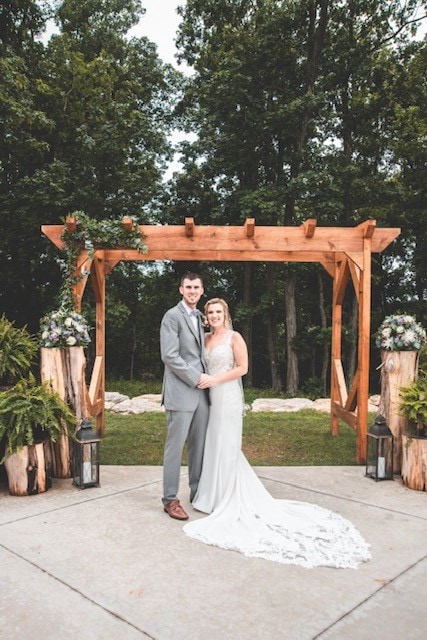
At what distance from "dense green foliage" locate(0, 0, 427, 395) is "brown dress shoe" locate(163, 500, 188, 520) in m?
9.77

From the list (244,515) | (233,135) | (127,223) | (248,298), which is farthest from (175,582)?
(233,135)

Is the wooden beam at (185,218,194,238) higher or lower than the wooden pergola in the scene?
higher

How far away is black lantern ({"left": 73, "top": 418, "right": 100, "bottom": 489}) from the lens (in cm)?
464

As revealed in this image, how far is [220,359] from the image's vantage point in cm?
425

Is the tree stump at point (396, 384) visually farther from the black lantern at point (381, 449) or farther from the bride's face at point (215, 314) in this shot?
the bride's face at point (215, 314)

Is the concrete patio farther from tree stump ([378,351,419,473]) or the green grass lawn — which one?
the green grass lawn

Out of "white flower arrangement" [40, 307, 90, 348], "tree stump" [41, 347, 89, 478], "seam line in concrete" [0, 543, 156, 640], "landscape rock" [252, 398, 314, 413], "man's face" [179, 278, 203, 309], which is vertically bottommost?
"landscape rock" [252, 398, 314, 413]

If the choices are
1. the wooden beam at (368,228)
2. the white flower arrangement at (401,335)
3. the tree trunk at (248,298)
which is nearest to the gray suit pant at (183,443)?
the white flower arrangement at (401,335)

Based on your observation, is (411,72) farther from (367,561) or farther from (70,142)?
(367,561)

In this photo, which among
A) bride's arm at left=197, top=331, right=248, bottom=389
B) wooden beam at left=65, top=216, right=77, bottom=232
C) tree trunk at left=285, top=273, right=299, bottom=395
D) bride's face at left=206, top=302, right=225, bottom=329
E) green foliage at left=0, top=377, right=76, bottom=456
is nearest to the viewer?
bride's arm at left=197, top=331, right=248, bottom=389

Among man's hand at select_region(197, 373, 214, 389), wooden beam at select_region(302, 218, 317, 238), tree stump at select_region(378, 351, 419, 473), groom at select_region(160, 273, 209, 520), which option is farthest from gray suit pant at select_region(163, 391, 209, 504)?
wooden beam at select_region(302, 218, 317, 238)

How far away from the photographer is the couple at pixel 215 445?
146 inches

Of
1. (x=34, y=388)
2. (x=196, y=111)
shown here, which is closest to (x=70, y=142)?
(x=196, y=111)

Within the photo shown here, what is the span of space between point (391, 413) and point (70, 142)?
12.3 meters
